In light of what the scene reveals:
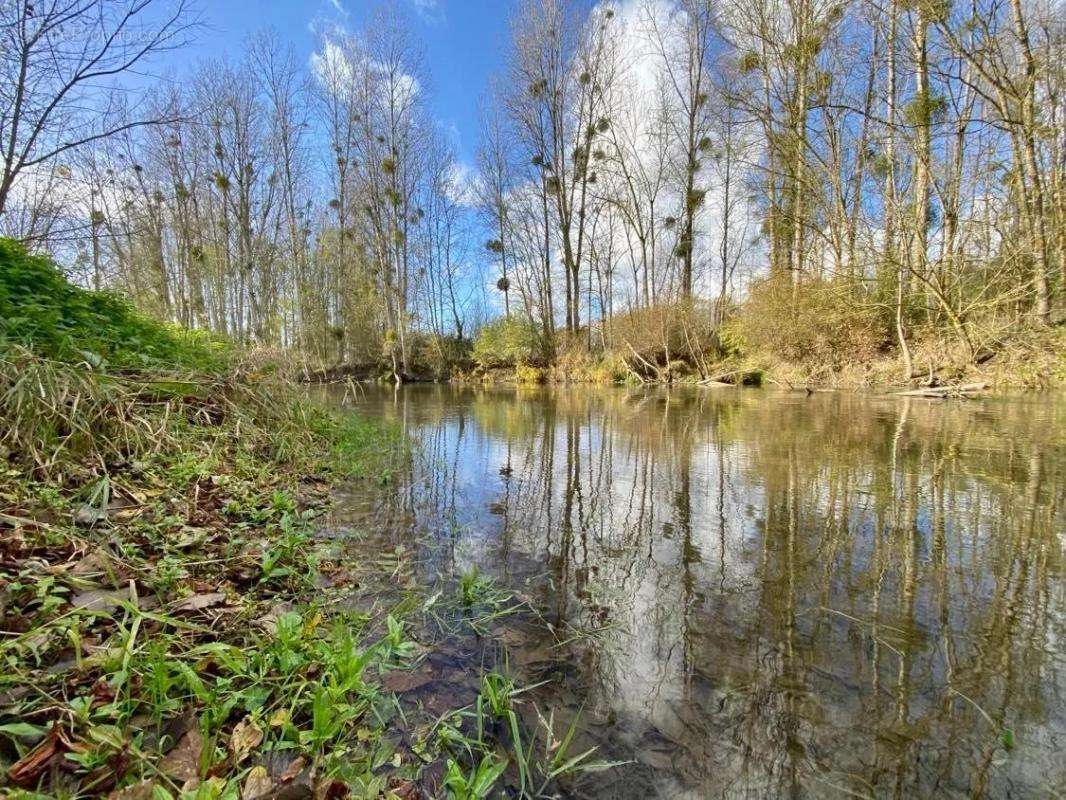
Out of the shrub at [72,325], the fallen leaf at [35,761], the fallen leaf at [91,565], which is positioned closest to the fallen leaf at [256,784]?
the fallen leaf at [35,761]

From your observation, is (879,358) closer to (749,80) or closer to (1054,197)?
(1054,197)

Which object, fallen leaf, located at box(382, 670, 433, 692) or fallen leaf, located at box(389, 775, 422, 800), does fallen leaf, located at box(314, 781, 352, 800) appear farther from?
fallen leaf, located at box(382, 670, 433, 692)

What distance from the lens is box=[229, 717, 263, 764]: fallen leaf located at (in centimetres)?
96

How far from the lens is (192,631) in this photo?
1.30 metres

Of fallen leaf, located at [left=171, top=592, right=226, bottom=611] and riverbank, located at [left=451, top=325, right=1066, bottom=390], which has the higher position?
riverbank, located at [left=451, top=325, right=1066, bottom=390]

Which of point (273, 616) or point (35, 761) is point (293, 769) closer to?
point (35, 761)

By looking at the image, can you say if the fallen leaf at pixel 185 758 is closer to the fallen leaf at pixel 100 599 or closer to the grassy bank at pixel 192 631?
the grassy bank at pixel 192 631

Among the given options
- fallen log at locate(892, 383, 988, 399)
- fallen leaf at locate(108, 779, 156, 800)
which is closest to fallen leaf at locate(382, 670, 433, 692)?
fallen leaf at locate(108, 779, 156, 800)

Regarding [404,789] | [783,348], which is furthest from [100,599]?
[783,348]

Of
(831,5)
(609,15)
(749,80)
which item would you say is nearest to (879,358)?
(831,5)

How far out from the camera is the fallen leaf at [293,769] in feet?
3.01

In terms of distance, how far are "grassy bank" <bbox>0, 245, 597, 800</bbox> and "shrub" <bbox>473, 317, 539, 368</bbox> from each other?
18.5m

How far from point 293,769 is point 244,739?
0.14 m

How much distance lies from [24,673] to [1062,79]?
1425 cm
